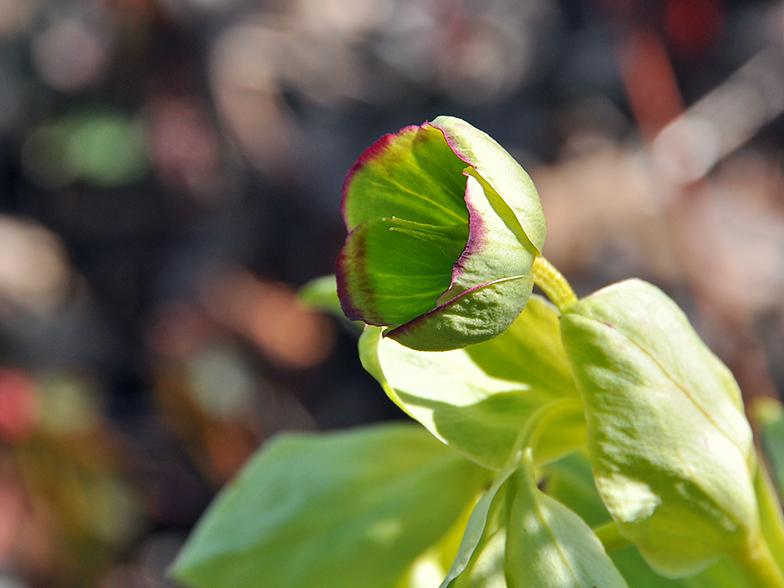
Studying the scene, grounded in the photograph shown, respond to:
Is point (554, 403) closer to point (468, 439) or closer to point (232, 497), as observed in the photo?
point (468, 439)

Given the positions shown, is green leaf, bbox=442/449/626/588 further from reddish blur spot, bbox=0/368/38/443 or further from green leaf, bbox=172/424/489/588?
reddish blur spot, bbox=0/368/38/443

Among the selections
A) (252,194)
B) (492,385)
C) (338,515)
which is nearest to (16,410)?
(252,194)

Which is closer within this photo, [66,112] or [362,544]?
[362,544]

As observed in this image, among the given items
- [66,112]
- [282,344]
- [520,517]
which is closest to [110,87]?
[66,112]

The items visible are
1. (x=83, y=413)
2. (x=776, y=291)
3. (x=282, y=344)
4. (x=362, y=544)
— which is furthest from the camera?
(x=282, y=344)

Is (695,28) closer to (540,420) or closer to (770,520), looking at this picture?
(770,520)

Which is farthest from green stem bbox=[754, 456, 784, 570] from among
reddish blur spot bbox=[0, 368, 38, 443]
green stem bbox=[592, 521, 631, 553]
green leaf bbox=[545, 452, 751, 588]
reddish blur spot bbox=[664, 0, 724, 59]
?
reddish blur spot bbox=[664, 0, 724, 59]
